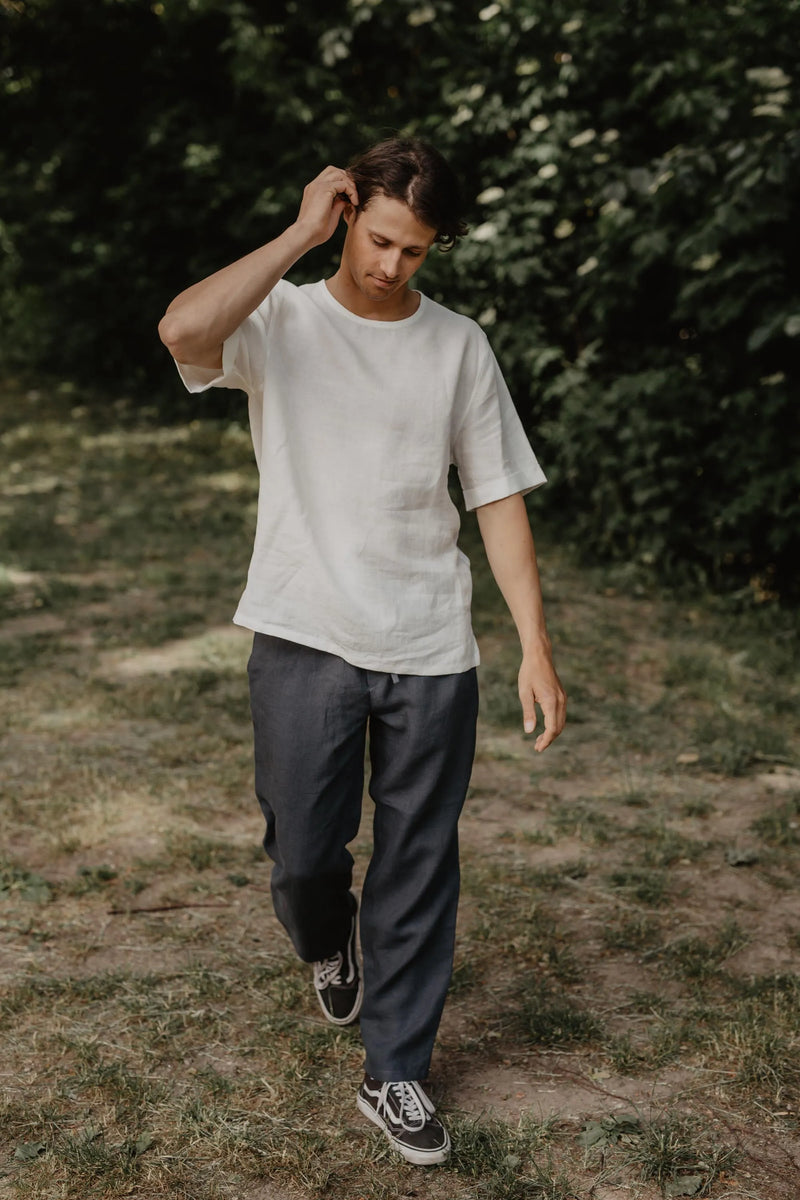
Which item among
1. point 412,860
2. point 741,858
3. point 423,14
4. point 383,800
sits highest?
point 423,14

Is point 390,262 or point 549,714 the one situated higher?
point 390,262

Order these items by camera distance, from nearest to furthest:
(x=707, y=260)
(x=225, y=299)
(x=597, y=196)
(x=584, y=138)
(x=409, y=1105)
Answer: (x=225, y=299) < (x=409, y=1105) < (x=707, y=260) < (x=597, y=196) < (x=584, y=138)

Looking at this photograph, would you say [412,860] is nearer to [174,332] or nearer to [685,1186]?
[685,1186]

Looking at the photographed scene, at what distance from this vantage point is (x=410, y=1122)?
262 cm

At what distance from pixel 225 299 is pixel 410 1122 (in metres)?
1.72

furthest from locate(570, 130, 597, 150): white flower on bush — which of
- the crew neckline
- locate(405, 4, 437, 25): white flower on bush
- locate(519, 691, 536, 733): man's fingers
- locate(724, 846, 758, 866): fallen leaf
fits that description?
locate(519, 691, 536, 733): man's fingers

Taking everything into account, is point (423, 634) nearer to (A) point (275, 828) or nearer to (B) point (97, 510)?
(A) point (275, 828)

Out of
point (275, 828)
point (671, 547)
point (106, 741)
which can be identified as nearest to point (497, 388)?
point (275, 828)

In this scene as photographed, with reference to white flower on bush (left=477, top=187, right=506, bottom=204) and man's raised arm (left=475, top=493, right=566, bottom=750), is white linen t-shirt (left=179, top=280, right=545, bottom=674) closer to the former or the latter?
man's raised arm (left=475, top=493, right=566, bottom=750)

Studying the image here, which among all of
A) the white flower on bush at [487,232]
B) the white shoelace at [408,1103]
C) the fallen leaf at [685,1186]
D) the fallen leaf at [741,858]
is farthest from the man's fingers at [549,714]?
the white flower on bush at [487,232]

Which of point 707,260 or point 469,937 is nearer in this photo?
point 469,937

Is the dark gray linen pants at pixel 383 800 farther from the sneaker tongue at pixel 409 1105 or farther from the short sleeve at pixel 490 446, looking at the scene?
the short sleeve at pixel 490 446

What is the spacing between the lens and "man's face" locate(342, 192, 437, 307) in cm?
232

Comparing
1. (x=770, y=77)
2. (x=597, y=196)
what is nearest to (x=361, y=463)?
(x=770, y=77)
